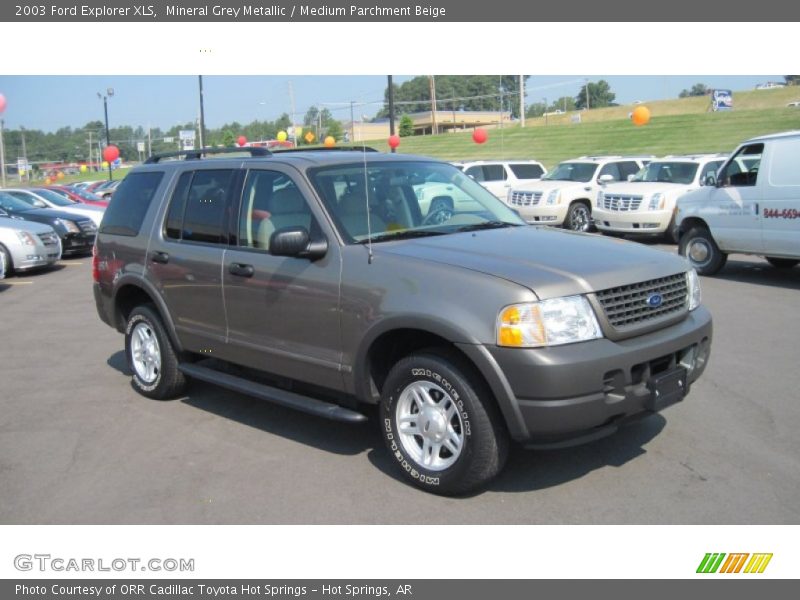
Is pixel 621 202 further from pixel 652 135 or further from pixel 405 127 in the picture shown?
pixel 405 127

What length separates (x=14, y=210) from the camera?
19219 millimetres

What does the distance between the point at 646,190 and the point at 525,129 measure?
107 ft

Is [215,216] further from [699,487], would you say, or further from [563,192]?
[563,192]

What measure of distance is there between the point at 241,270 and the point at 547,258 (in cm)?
218

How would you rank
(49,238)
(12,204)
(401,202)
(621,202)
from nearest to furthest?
(401,202) → (49,238) → (621,202) → (12,204)

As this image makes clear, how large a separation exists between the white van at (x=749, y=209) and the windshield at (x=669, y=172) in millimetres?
5186

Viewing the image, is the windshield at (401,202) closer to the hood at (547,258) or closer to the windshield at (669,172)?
the hood at (547,258)

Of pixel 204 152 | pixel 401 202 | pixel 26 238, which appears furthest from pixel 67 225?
pixel 401 202

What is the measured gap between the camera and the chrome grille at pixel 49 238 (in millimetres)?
15531

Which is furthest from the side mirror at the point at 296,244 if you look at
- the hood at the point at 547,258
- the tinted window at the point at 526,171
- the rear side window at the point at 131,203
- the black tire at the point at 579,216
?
the tinted window at the point at 526,171

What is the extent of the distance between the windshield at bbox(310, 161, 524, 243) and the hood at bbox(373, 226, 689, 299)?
9.1 inches

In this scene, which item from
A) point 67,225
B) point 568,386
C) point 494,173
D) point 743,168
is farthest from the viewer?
point 494,173

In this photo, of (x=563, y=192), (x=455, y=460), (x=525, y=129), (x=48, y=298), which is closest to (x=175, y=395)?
(x=455, y=460)

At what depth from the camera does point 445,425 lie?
14.5 ft
